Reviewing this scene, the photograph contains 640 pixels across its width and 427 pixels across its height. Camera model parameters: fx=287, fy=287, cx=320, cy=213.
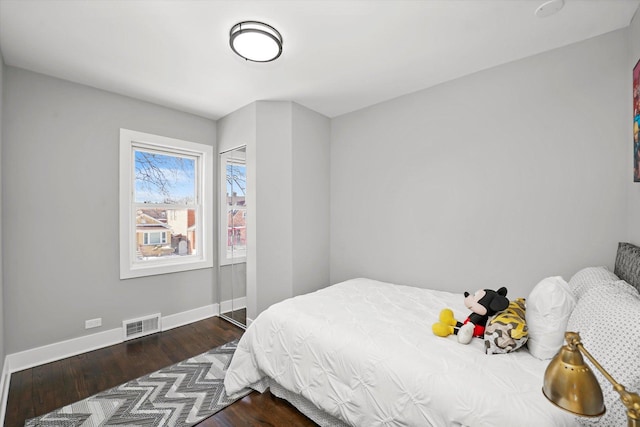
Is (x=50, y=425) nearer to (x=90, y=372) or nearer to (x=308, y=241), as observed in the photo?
(x=90, y=372)

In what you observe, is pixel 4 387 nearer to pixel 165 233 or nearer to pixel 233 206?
pixel 165 233

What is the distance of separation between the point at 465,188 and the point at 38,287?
3.95m

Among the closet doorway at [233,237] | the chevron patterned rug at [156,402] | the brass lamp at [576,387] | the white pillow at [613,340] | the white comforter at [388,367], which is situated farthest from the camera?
the closet doorway at [233,237]

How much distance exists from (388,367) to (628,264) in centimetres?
148

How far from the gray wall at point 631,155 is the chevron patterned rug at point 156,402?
285 centimetres

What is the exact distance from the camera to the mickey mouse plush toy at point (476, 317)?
168cm

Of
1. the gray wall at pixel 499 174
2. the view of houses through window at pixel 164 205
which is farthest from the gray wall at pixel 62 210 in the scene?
the gray wall at pixel 499 174

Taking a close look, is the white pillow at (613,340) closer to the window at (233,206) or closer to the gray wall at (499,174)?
the gray wall at (499,174)

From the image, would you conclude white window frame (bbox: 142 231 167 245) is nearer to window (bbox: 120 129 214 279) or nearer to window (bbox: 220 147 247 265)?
window (bbox: 120 129 214 279)

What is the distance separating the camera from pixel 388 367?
1.51 m

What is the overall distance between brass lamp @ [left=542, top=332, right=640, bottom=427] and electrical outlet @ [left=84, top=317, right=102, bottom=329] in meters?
3.58

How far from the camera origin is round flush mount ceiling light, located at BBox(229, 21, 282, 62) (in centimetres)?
191

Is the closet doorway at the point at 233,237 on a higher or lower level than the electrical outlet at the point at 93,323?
higher

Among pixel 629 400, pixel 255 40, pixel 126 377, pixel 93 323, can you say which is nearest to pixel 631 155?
pixel 629 400
